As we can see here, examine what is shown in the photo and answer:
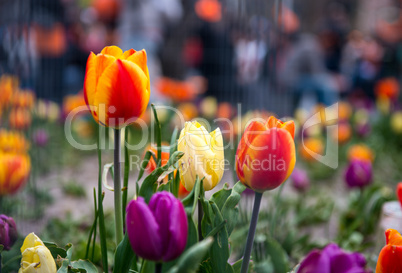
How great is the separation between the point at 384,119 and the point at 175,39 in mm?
2628

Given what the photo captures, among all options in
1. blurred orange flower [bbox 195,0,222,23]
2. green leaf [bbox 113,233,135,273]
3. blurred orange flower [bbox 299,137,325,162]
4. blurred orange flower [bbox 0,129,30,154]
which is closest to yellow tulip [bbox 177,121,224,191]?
green leaf [bbox 113,233,135,273]

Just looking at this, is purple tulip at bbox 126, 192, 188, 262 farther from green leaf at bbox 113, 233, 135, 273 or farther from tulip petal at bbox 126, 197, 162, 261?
green leaf at bbox 113, 233, 135, 273

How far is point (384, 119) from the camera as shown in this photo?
11.2 feet

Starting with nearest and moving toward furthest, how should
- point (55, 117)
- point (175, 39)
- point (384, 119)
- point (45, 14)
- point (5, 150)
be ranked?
point (5, 150) → point (55, 117) → point (384, 119) → point (45, 14) → point (175, 39)

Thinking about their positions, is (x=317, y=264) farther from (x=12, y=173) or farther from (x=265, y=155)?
(x=12, y=173)

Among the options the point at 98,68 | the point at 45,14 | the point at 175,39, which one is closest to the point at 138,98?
the point at 98,68

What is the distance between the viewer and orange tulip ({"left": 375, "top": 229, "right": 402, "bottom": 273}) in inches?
22.3

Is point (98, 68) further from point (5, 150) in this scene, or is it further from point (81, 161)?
point (81, 161)

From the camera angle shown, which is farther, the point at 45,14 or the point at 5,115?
the point at 45,14

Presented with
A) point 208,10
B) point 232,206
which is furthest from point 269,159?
point 208,10

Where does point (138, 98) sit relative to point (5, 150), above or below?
above

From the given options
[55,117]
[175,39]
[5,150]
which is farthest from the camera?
[175,39]

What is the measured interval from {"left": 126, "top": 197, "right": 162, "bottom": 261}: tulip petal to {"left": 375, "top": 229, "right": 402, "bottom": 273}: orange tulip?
32 centimetres

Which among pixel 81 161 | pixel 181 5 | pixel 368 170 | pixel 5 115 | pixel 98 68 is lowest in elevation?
pixel 81 161
